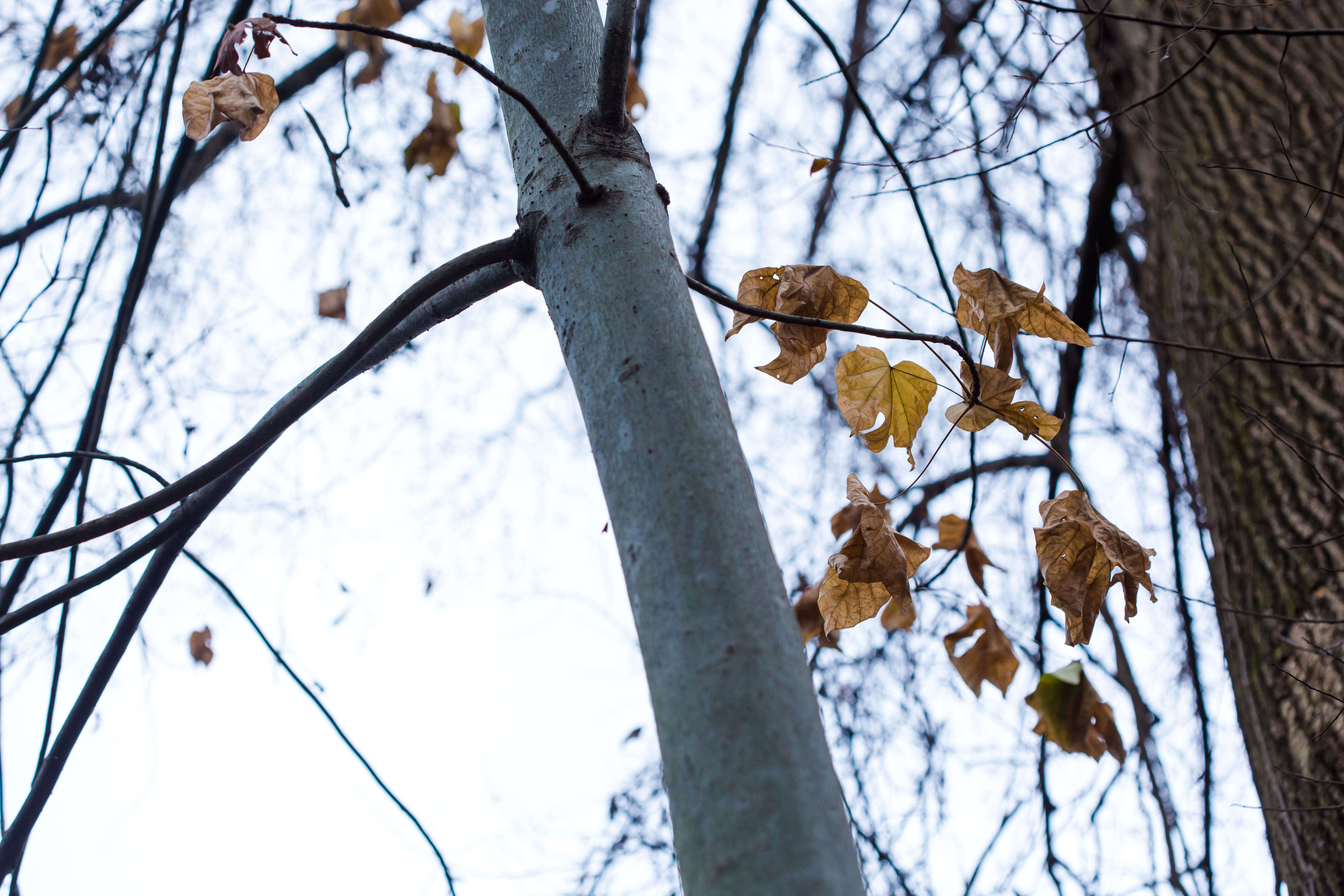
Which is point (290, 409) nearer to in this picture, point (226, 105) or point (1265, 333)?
point (226, 105)

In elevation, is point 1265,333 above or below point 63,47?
below

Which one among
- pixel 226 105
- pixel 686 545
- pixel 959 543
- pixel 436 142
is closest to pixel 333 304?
pixel 436 142

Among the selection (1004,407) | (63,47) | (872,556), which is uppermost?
(63,47)

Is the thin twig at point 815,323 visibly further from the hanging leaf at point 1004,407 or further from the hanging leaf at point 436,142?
the hanging leaf at point 436,142

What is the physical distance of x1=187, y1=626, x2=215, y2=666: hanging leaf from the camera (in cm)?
227

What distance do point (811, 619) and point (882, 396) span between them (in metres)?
0.89

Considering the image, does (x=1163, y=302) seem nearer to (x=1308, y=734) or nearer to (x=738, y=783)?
(x=1308, y=734)

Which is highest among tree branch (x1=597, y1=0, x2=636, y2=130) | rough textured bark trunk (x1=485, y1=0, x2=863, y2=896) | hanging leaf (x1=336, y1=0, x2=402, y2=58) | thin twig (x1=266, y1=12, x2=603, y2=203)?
hanging leaf (x1=336, y1=0, x2=402, y2=58)

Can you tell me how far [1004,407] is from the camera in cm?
99

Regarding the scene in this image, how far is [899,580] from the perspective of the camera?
39.9 inches

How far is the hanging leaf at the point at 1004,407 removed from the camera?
0.98 metres

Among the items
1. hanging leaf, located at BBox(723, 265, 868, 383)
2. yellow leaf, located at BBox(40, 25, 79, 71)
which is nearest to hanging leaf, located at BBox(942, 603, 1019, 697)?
hanging leaf, located at BBox(723, 265, 868, 383)

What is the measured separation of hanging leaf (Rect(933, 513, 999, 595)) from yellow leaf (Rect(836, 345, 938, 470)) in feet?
2.85

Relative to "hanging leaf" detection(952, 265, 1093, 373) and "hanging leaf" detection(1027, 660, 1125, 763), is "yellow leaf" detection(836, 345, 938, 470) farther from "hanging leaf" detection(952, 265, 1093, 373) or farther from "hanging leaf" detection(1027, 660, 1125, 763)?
"hanging leaf" detection(1027, 660, 1125, 763)
